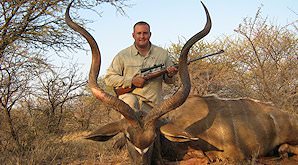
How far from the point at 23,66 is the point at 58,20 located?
114cm

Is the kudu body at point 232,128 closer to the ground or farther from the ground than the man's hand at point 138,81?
closer to the ground

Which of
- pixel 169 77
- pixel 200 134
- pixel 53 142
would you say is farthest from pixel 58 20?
pixel 200 134

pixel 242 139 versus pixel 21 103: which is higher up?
pixel 21 103

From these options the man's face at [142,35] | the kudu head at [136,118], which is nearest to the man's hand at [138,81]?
the man's face at [142,35]

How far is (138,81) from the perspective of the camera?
470cm

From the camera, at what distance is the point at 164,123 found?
4.02m

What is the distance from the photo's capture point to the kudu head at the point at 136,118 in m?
3.64

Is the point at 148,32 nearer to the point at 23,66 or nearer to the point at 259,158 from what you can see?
the point at 259,158

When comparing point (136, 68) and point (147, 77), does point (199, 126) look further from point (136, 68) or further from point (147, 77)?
point (136, 68)

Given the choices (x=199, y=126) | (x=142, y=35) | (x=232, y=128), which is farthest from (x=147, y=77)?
(x=232, y=128)

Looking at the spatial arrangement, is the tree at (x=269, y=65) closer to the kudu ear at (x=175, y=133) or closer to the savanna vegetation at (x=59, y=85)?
the savanna vegetation at (x=59, y=85)

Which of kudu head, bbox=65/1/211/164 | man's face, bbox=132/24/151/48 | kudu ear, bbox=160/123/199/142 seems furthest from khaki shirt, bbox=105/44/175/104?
kudu ear, bbox=160/123/199/142

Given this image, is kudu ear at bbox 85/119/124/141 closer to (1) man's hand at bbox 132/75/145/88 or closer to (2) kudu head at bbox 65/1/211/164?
(2) kudu head at bbox 65/1/211/164

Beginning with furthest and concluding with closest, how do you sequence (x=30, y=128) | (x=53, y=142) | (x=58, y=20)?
(x=58, y=20) → (x=30, y=128) → (x=53, y=142)
